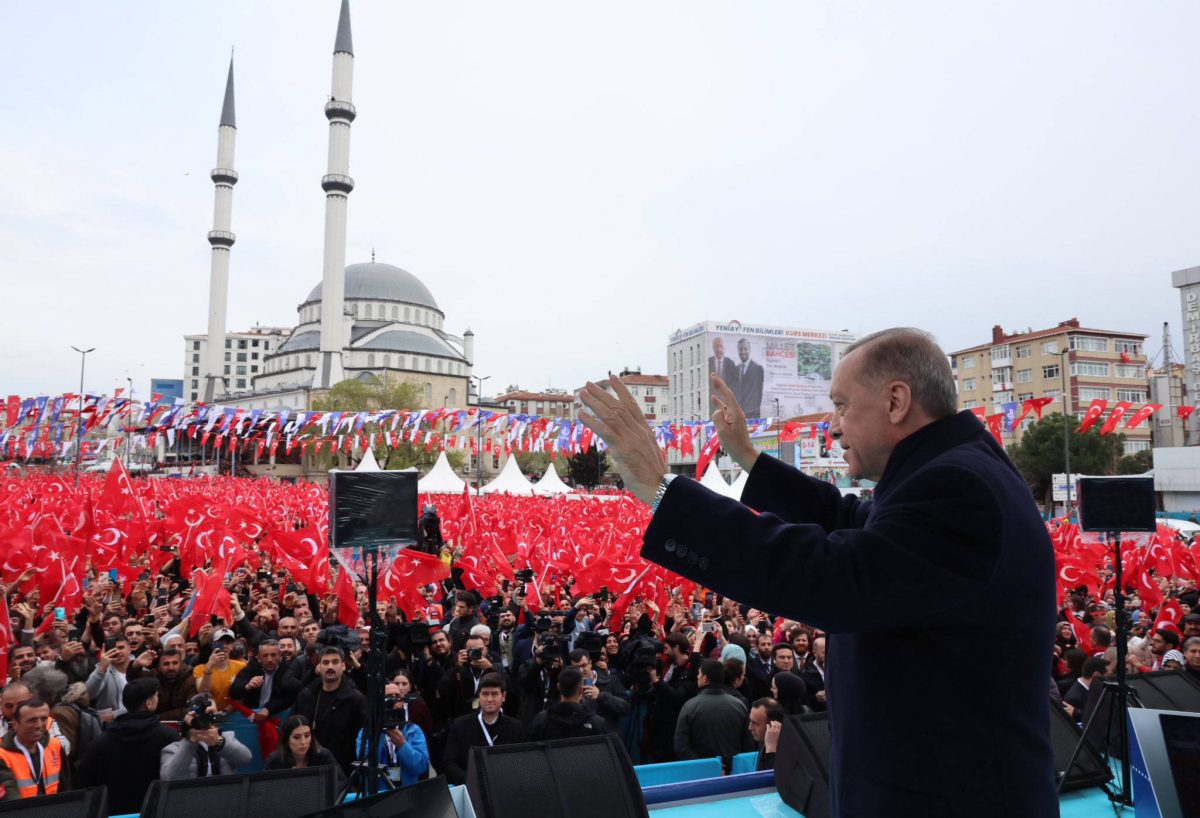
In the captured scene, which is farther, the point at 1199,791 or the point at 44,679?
the point at 44,679

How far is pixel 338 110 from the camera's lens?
67250 mm

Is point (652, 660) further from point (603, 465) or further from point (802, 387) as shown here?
point (802, 387)

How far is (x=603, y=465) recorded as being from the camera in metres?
76.7

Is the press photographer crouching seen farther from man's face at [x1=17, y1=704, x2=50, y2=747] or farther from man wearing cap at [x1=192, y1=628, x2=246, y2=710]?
man wearing cap at [x1=192, y1=628, x2=246, y2=710]

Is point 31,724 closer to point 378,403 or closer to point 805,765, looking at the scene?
point 805,765

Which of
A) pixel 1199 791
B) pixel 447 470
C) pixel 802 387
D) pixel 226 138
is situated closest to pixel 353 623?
pixel 1199 791

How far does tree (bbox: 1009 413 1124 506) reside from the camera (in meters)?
38.4

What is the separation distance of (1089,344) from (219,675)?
6361 cm

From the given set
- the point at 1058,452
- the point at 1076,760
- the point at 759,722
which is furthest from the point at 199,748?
the point at 1058,452

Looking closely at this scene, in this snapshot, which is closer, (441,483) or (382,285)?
(441,483)

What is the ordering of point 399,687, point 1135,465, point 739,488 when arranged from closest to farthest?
point 399,687
point 739,488
point 1135,465

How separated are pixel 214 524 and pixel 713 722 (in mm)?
9227

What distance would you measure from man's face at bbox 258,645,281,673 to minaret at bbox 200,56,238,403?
74.1 meters

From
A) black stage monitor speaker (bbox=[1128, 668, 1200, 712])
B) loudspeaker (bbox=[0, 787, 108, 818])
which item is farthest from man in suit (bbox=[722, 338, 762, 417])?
loudspeaker (bbox=[0, 787, 108, 818])
